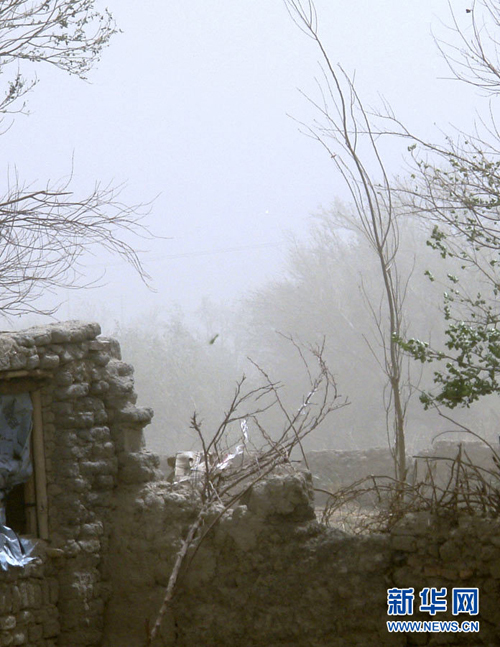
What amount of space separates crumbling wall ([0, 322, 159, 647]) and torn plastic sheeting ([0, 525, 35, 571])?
0.25 feet

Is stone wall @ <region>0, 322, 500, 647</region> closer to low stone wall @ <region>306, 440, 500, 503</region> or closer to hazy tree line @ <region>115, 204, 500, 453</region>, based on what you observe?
low stone wall @ <region>306, 440, 500, 503</region>

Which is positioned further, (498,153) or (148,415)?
(498,153)

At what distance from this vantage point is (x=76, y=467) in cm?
617

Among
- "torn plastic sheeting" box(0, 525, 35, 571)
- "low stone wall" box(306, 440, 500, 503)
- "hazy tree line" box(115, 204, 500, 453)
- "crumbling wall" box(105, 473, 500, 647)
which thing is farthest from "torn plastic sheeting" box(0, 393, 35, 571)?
"hazy tree line" box(115, 204, 500, 453)

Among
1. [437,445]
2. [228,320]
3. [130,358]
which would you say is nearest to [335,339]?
[130,358]

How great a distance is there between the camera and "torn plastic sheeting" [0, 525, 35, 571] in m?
5.74

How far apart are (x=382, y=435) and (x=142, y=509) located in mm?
24869

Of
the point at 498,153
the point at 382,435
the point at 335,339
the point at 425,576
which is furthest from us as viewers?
the point at 335,339

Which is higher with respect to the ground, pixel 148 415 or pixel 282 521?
pixel 148 415

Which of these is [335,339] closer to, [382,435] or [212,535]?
[382,435]

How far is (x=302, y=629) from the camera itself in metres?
5.80

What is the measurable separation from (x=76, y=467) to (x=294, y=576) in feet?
5.98

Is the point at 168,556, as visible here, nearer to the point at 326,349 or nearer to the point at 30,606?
the point at 30,606

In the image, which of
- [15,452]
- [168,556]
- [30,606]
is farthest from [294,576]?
[15,452]
